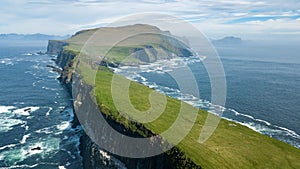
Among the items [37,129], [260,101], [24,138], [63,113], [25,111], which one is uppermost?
[260,101]

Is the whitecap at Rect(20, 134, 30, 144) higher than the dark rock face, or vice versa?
the dark rock face

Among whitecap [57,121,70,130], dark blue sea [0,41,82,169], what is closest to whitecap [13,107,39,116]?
dark blue sea [0,41,82,169]

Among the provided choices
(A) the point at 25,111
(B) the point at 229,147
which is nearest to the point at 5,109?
(A) the point at 25,111

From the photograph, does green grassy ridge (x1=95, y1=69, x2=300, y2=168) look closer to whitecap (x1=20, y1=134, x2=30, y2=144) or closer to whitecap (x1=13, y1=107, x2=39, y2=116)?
whitecap (x1=20, y1=134, x2=30, y2=144)

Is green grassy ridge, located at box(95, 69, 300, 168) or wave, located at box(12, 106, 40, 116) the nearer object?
green grassy ridge, located at box(95, 69, 300, 168)

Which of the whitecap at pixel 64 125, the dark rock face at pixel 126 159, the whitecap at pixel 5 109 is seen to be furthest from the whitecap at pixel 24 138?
the whitecap at pixel 5 109

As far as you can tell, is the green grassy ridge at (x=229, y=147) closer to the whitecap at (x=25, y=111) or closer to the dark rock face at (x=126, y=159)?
the dark rock face at (x=126, y=159)

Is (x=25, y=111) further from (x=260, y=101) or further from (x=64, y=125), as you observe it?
(x=260, y=101)

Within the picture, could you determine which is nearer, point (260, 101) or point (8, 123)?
point (8, 123)

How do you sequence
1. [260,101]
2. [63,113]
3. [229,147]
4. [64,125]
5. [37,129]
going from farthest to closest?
[260,101]
[63,113]
[64,125]
[37,129]
[229,147]

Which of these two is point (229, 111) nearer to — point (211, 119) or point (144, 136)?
point (211, 119)
